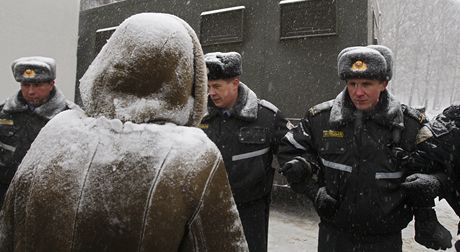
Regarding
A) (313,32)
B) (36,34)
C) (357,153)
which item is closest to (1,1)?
(36,34)

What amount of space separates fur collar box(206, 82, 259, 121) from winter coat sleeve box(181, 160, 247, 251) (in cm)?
184

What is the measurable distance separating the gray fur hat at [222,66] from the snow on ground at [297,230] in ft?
8.42

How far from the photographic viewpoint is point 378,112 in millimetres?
2359

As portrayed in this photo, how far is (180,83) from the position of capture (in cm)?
115

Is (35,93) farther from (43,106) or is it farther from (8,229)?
(8,229)

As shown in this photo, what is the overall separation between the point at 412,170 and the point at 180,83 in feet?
5.51

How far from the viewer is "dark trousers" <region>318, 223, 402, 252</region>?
2.29 meters

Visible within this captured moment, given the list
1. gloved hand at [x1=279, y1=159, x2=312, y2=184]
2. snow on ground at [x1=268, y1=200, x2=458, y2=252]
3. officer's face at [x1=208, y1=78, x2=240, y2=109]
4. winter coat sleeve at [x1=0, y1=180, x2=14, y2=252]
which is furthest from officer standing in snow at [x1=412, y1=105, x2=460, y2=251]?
snow on ground at [x1=268, y1=200, x2=458, y2=252]

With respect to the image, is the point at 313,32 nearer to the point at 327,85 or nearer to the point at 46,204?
the point at 327,85

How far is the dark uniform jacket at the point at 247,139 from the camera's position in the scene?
2879 mm

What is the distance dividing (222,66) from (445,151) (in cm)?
156

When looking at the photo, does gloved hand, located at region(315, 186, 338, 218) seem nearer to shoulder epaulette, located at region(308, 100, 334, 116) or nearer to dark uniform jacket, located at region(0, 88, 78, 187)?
shoulder epaulette, located at region(308, 100, 334, 116)

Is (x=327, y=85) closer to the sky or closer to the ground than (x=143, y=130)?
closer to the sky

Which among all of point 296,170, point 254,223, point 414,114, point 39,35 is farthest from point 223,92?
point 39,35
